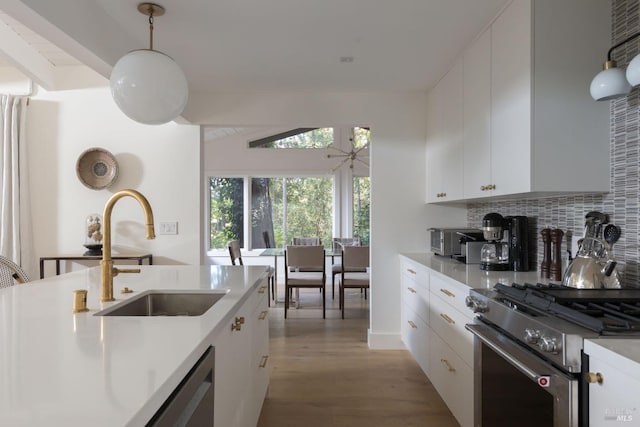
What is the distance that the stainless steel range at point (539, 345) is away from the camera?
42.9 inches

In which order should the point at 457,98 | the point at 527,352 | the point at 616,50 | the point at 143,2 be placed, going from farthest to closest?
the point at 457,98 → the point at 143,2 → the point at 616,50 → the point at 527,352

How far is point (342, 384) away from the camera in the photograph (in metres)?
2.71

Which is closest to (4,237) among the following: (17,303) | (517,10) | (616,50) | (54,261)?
(54,261)

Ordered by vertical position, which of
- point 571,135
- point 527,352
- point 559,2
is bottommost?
point 527,352

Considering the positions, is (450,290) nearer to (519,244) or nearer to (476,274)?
(476,274)

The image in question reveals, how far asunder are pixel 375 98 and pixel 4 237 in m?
3.34

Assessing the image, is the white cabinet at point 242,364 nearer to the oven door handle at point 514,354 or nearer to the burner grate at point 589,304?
the oven door handle at point 514,354

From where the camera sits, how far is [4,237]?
10.6 feet

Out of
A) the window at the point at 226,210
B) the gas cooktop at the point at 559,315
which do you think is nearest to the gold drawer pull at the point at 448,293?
the gas cooktop at the point at 559,315

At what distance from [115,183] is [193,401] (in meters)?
2.90


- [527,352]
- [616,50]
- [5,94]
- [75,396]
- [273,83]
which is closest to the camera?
[75,396]

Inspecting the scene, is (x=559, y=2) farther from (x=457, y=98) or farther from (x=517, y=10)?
(x=457, y=98)

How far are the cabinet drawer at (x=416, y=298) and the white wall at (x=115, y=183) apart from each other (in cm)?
180

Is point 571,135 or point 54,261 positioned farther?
point 54,261
